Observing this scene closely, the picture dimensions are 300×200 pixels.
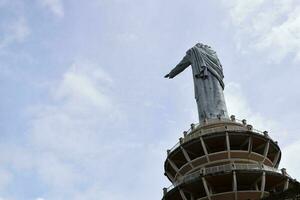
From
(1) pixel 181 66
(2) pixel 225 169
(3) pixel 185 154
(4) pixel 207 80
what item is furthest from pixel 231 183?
(1) pixel 181 66

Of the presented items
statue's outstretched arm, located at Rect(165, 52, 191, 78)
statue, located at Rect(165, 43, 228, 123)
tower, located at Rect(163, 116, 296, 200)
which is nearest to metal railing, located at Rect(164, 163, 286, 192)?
tower, located at Rect(163, 116, 296, 200)

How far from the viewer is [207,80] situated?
6538cm

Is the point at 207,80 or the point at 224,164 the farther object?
the point at 207,80

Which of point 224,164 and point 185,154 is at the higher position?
point 185,154

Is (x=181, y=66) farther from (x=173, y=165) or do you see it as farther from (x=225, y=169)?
(x=225, y=169)

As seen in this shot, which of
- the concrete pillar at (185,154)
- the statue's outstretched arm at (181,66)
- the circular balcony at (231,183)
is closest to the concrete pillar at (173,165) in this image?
the concrete pillar at (185,154)

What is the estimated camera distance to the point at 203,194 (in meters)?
51.4

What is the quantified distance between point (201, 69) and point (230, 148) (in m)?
15.9

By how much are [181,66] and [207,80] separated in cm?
976

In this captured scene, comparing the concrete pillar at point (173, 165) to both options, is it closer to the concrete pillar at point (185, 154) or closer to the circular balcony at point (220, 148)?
the circular balcony at point (220, 148)

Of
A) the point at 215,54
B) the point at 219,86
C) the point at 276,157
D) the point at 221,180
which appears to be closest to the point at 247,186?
the point at 221,180

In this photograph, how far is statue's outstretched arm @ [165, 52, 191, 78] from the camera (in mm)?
72312

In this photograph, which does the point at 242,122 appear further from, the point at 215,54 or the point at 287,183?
the point at 215,54

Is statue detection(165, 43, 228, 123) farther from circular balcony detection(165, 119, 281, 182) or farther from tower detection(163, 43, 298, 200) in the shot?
circular balcony detection(165, 119, 281, 182)
